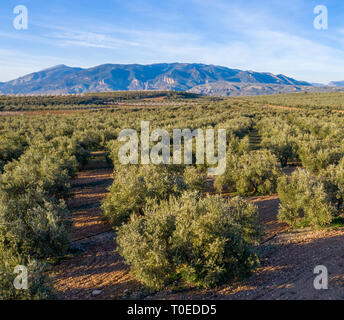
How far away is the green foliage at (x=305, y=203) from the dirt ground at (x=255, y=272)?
969 millimetres

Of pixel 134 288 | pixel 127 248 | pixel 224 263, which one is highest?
pixel 127 248

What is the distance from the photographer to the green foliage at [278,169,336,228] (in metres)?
17.8

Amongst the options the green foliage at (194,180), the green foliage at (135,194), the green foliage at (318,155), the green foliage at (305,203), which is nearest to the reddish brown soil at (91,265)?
the green foliage at (135,194)

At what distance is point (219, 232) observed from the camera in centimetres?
1216

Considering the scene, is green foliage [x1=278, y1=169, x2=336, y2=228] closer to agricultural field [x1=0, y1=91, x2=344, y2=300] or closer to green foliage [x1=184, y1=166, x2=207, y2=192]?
agricultural field [x1=0, y1=91, x2=344, y2=300]

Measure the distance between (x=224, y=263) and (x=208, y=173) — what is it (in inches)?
816

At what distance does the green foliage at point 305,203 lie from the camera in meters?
17.8

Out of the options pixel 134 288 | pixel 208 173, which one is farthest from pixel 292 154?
pixel 134 288

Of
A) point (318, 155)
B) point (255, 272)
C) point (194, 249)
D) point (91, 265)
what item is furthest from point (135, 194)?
point (318, 155)

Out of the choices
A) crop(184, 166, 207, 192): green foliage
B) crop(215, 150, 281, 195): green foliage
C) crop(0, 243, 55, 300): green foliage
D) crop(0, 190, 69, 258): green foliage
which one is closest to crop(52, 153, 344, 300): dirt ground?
crop(0, 190, 69, 258): green foliage

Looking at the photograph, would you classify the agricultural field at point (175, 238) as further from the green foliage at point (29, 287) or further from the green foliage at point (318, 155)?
the green foliage at point (318, 155)

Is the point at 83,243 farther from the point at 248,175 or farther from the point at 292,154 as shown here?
the point at 292,154

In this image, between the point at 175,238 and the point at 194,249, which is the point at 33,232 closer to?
the point at 175,238

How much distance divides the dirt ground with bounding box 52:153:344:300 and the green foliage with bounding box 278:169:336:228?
0.97m
